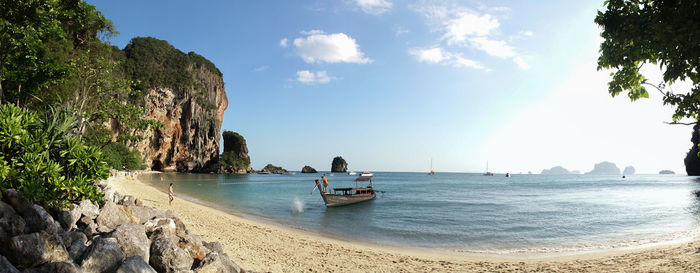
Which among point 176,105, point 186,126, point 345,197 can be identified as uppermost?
point 176,105

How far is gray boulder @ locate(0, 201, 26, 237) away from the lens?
4.48 meters

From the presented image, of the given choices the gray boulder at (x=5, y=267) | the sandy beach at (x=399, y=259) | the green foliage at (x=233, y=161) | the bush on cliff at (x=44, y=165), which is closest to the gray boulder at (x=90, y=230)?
the bush on cliff at (x=44, y=165)

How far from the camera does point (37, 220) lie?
4.89 m

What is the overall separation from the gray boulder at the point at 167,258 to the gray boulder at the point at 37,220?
1.40m

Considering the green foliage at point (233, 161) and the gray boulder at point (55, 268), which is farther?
the green foliage at point (233, 161)

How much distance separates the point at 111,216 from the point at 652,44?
29.8 feet

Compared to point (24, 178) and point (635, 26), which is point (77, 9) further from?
point (635, 26)

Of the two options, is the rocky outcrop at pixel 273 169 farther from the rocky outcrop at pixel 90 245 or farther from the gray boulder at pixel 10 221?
the gray boulder at pixel 10 221

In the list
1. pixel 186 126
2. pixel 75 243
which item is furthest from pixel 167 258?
pixel 186 126

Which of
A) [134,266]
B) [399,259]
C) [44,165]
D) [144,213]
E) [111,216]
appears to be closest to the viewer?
[134,266]

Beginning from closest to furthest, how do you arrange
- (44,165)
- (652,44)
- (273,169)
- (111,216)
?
1. (652,44)
2. (44,165)
3. (111,216)
4. (273,169)

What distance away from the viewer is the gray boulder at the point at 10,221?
176 inches

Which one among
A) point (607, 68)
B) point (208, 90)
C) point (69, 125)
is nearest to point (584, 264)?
point (607, 68)

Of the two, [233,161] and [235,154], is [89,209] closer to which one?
[233,161]
